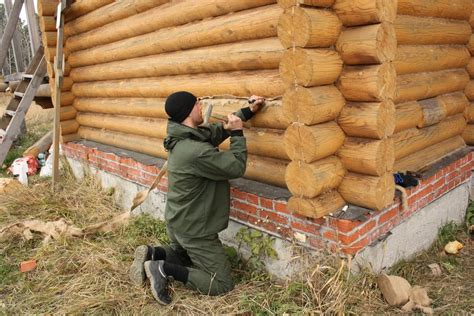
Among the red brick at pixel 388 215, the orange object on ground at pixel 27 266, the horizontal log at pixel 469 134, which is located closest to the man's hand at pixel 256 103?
the red brick at pixel 388 215

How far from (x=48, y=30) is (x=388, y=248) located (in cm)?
622

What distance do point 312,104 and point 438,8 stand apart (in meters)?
1.96

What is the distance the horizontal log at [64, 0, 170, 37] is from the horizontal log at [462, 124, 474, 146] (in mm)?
3670

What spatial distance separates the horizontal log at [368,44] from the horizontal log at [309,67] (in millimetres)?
98

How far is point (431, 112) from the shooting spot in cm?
411

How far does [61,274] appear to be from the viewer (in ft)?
14.3

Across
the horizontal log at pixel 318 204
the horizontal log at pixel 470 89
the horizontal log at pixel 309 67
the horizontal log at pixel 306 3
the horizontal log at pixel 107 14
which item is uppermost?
the horizontal log at pixel 107 14

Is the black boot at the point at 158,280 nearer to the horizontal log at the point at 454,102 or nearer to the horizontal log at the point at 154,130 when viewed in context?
the horizontal log at the point at 154,130

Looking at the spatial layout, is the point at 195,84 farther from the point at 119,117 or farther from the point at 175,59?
the point at 119,117

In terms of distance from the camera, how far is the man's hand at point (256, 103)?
359 cm

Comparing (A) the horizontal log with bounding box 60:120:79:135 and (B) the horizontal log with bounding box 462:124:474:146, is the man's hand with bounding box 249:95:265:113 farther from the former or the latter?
(A) the horizontal log with bounding box 60:120:79:135

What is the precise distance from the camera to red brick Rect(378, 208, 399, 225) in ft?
11.6

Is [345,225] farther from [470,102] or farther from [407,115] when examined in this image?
[470,102]

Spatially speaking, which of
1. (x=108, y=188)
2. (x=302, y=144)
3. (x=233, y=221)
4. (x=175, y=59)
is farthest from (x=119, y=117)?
(x=302, y=144)
